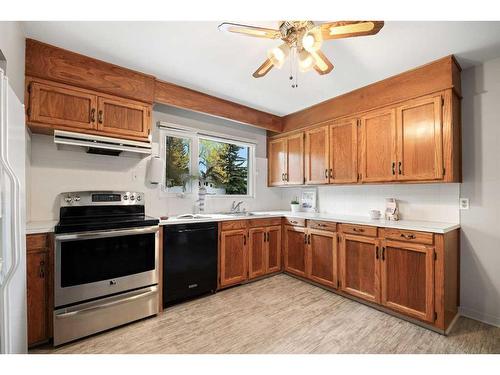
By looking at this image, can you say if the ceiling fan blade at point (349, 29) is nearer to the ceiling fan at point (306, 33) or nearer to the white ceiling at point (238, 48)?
the ceiling fan at point (306, 33)

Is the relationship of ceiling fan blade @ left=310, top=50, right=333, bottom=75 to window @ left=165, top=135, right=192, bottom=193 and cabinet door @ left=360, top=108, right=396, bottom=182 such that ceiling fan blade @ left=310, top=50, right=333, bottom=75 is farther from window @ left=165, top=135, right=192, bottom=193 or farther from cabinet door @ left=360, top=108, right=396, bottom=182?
window @ left=165, top=135, right=192, bottom=193

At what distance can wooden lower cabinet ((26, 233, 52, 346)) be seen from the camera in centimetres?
176

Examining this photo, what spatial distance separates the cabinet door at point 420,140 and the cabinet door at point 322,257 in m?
1.06

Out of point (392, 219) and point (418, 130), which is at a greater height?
point (418, 130)

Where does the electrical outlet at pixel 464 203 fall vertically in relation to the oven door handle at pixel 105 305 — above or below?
above

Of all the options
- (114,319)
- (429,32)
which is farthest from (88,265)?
(429,32)

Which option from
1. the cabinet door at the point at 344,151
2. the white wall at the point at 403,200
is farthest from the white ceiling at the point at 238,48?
the white wall at the point at 403,200

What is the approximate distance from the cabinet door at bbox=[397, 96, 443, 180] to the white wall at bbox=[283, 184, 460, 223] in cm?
38

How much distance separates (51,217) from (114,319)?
45.1 inches

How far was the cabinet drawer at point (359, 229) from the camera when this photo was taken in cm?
246

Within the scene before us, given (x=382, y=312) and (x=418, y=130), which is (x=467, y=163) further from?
(x=382, y=312)
